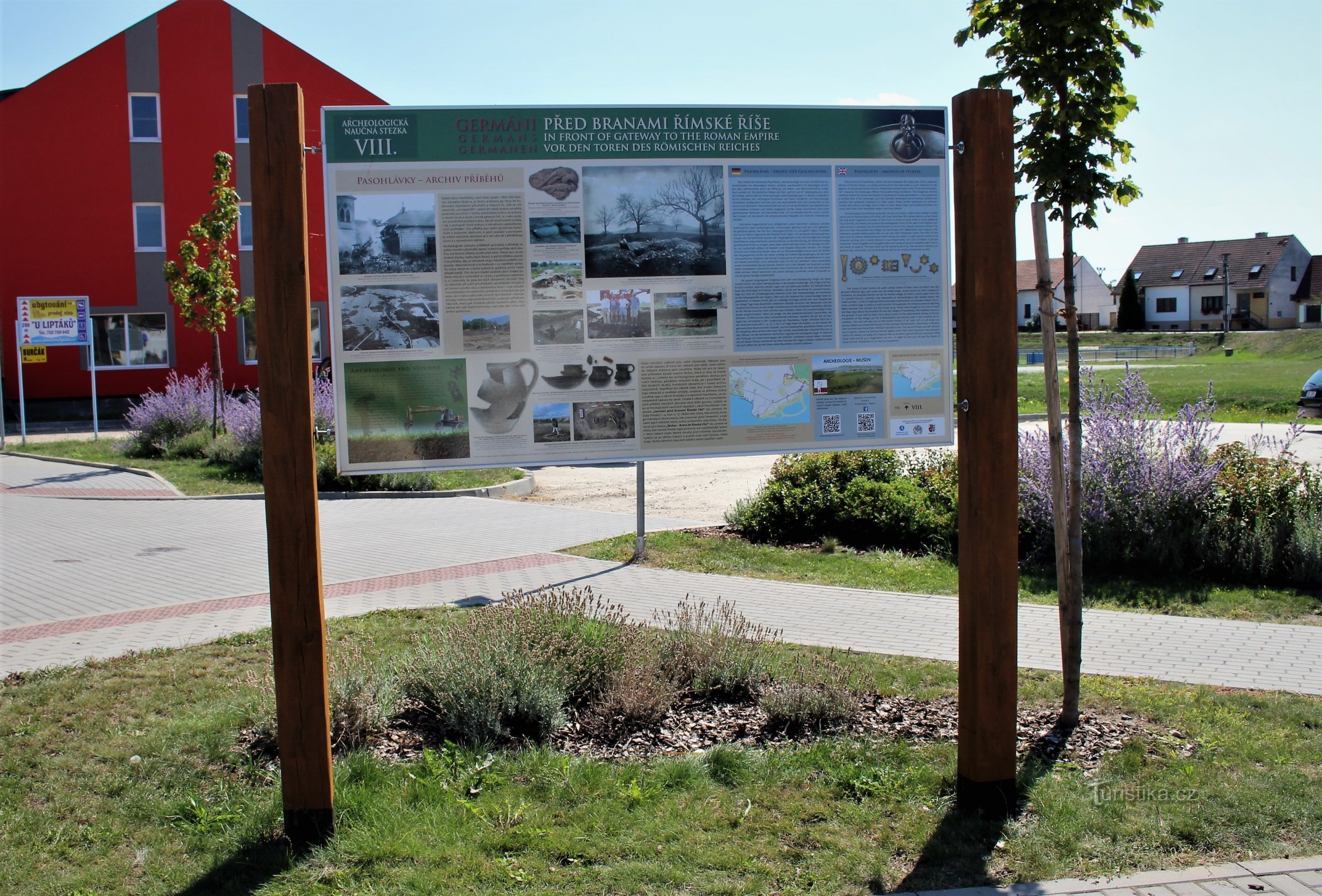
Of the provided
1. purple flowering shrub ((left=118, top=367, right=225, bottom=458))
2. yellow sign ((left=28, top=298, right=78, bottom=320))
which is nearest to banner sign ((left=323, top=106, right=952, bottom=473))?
purple flowering shrub ((left=118, top=367, right=225, bottom=458))

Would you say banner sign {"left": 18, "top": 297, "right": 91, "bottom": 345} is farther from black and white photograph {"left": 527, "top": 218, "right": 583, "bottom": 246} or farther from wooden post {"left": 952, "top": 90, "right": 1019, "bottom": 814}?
wooden post {"left": 952, "top": 90, "right": 1019, "bottom": 814}

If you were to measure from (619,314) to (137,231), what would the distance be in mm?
34287

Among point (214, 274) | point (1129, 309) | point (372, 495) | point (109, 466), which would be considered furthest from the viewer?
point (1129, 309)

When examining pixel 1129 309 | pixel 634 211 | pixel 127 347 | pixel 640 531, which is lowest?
pixel 640 531

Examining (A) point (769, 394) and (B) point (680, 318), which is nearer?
(B) point (680, 318)

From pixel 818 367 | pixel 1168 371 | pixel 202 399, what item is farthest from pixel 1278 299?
pixel 818 367

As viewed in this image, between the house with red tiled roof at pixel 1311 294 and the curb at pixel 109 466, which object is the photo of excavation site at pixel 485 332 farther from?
the house with red tiled roof at pixel 1311 294

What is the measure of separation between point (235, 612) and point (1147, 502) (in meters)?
7.77

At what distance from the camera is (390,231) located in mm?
4910

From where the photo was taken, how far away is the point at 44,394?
3369 cm

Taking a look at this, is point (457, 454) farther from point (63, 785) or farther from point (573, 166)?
point (63, 785)

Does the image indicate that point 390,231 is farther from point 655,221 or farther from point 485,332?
point 655,221

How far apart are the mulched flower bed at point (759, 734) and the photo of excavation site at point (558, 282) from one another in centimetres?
212

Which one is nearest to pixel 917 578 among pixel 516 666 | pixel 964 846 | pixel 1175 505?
pixel 1175 505
